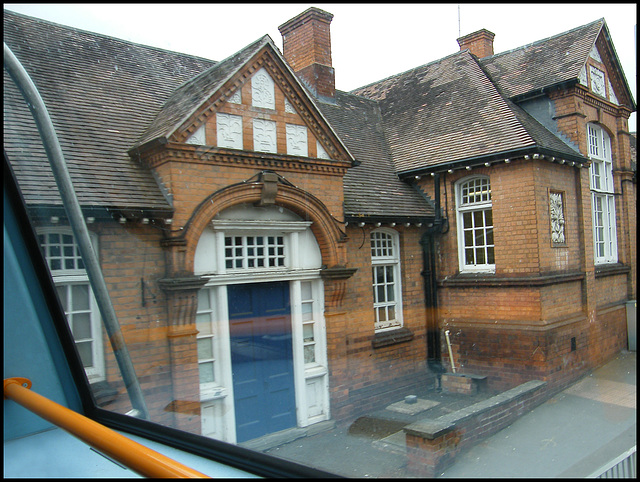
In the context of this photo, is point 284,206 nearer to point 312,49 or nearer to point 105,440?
point 312,49

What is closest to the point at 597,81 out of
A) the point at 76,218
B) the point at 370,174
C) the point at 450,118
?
the point at 450,118

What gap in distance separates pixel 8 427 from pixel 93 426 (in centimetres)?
82

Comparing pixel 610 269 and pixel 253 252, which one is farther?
pixel 253 252

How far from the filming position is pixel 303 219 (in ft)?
7.63

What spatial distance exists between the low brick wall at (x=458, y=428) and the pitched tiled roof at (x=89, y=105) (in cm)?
136

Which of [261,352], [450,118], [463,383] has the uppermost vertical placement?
[450,118]

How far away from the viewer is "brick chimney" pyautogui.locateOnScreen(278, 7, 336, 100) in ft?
5.35

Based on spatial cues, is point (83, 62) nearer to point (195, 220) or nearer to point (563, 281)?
point (195, 220)

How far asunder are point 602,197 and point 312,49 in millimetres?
1068

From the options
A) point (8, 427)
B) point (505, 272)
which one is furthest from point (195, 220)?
point (505, 272)

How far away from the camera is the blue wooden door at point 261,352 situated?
6.65ft

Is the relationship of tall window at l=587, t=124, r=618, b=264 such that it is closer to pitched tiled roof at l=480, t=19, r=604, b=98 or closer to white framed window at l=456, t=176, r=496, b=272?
pitched tiled roof at l=480, t=19, r=604, b=98

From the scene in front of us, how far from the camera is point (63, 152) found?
6.48ft

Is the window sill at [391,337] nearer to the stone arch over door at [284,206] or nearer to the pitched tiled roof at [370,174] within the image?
the stone arch over door at [284,206]
